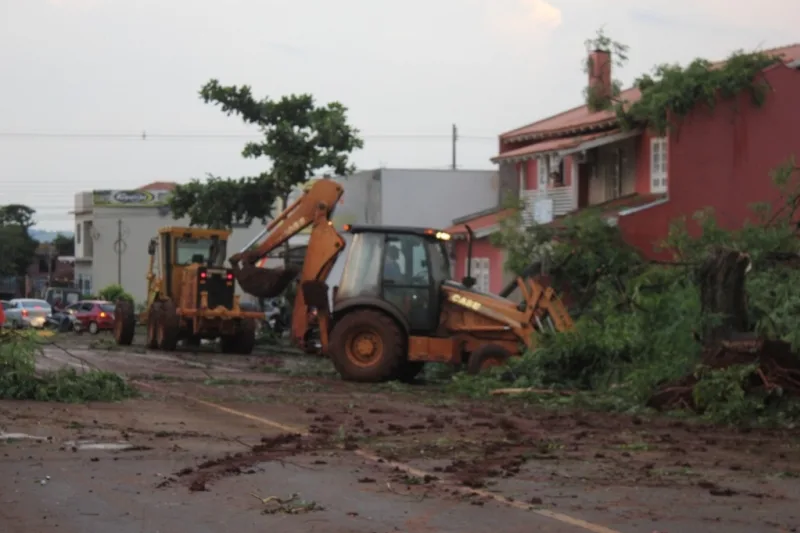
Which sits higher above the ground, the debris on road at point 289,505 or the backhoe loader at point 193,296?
the backhoe loader at point 193,296

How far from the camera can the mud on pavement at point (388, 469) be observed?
9297mm

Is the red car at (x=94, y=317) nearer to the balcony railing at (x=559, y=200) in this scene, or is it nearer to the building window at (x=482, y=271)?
the building window at (x=482, y=271)

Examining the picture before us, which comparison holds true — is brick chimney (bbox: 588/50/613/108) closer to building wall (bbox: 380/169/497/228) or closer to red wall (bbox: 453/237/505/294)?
red wall (bbox: 453/237/505/294)

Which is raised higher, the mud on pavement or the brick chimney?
the brick chimney

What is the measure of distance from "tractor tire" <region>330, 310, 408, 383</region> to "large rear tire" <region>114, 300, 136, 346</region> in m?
14.6

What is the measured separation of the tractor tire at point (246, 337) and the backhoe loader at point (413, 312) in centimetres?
1050

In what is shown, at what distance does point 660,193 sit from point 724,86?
3.47 meters

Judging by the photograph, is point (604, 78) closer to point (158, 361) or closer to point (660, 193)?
point (660, 193)

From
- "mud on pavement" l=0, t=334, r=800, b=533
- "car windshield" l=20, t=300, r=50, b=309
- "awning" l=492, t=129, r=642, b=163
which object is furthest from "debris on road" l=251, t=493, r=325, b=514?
"car windshield" l=20, t=300, r=50, b=309

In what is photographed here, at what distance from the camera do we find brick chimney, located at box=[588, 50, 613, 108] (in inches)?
1635

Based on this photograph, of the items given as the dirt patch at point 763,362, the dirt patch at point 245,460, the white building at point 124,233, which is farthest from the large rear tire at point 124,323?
the white building at point 124,233

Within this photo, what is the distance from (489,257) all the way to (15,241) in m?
67.0

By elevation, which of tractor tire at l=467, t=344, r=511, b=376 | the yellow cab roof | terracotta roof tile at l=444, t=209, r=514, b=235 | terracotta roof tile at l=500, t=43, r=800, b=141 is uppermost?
terracotta roof tile at l=500, t=43, r=800, b=141

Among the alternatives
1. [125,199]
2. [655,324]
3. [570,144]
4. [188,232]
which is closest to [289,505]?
[655,324]
